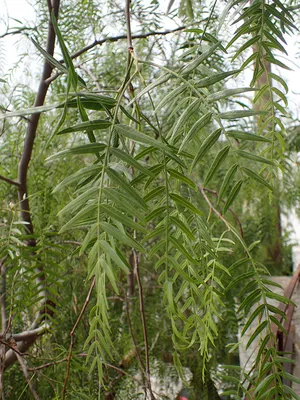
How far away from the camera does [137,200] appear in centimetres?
28

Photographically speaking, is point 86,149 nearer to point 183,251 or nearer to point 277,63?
point 183,251

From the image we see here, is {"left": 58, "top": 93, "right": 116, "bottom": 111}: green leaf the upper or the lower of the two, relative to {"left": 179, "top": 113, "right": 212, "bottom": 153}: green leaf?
upper

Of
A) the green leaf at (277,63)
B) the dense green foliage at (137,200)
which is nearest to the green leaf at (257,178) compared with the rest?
the dense green foliage at (137,200)

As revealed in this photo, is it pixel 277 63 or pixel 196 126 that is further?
pixel 277 63

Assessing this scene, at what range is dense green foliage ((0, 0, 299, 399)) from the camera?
30cm

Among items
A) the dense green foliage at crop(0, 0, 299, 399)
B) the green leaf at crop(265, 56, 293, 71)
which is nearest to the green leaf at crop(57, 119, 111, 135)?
the dense green foliage at crop(0, 0, 299, 399)

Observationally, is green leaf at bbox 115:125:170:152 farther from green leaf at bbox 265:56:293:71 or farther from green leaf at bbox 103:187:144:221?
green leaf at bbox 265:56:293:71

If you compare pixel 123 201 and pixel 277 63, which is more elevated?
pixel 277 63

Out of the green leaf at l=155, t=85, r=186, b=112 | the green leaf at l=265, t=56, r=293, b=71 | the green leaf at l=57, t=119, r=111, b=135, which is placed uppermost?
the green leaf at l=265, t=56, r=293, b=71

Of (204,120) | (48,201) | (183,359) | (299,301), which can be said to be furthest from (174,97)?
(299,301)

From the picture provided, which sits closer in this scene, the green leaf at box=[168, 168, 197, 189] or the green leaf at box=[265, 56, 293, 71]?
the green leaf at box=[168, 168, 197, 189]

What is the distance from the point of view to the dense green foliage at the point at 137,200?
0.30m

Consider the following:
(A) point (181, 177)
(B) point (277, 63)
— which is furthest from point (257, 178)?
(B) point (277, 63)

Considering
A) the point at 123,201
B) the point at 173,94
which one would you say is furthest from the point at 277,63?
the point at 123,201
